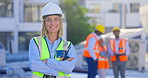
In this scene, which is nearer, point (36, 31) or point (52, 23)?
Result: point (52, 23)

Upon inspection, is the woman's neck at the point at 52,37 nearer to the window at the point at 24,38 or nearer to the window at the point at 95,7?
the window at the point at 24,38

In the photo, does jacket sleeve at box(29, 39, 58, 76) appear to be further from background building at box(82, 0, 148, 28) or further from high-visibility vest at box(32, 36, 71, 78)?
background building at box(82, 0, 148, 28)

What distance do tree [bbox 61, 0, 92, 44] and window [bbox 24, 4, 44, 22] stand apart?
4409mm

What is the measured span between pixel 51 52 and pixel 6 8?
2443cm

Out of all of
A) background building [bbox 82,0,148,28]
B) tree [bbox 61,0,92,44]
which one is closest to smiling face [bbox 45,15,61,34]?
tree [bbox 61,0,92,44]

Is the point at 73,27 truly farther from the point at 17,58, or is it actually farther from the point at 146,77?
the point at 146,77

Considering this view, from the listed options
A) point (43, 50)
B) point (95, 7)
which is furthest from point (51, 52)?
point (95, 7)

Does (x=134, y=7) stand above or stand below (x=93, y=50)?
above

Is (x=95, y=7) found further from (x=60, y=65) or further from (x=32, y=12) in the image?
(x=60, y=65)

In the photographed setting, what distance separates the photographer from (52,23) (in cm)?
334

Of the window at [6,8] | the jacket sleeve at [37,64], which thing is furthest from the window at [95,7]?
the jacket sleeve at [37,64]

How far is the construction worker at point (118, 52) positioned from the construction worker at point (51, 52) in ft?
15.8

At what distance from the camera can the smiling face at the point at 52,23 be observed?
11.0ft

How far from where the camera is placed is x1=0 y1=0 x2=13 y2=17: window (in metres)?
26.6
